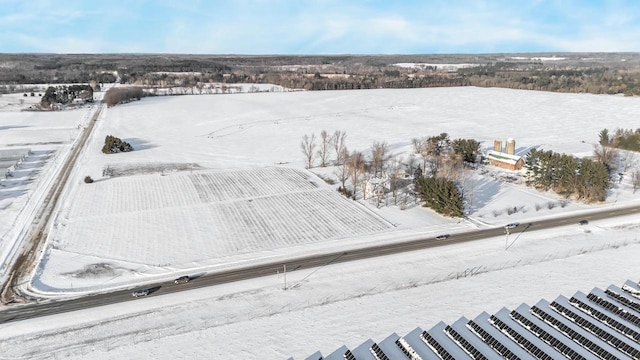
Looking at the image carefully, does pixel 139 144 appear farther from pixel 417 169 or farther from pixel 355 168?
pixel 417 169

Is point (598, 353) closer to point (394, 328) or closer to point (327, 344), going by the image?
point (394, 328)

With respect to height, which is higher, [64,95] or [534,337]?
[64,95]

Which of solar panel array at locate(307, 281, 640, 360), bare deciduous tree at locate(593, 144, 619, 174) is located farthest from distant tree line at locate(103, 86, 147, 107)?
solar panel array at locate(307, 281, 640, 360)

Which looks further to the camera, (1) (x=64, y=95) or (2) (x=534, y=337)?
(1) (x=64, y=95)

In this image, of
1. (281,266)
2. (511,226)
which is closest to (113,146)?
(281,266)

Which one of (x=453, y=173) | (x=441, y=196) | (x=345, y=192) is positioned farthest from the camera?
(x=345, y=192)

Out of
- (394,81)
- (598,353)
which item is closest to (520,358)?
(598,353)
